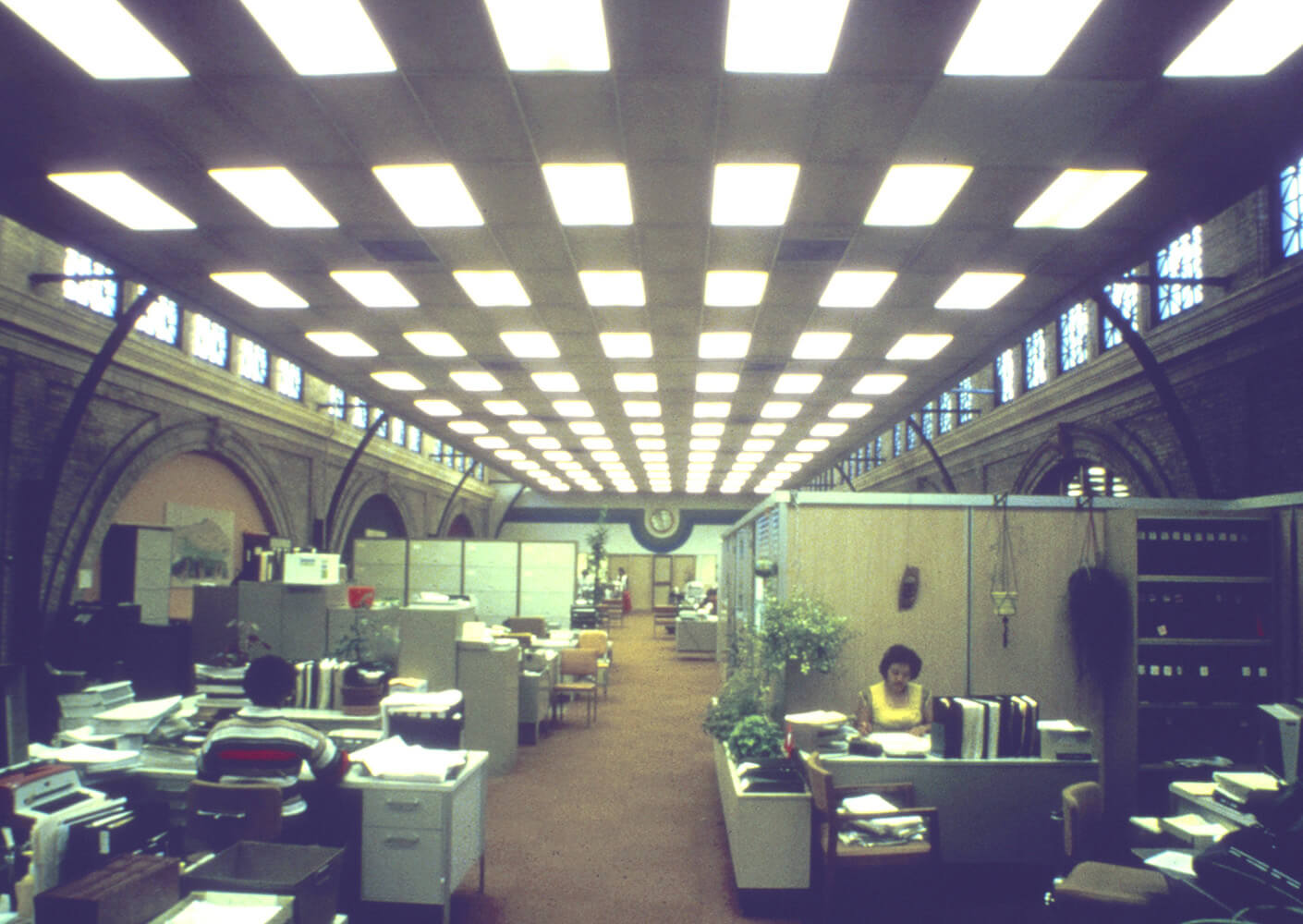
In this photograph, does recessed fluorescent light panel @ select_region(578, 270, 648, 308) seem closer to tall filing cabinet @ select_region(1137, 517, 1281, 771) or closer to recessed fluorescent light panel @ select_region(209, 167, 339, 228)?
recessed fluorescent light panel @ select_region(209, 167, 339, 228)

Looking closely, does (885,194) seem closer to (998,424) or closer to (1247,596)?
(1247,596)

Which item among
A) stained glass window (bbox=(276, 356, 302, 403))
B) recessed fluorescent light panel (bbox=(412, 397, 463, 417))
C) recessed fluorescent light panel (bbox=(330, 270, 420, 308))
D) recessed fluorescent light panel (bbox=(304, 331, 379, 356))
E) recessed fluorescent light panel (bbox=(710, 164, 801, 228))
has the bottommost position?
recessed fluorescent light panel (bbox=(412, 397, 463, 417))

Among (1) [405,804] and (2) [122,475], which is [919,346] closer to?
(1) [405,804]

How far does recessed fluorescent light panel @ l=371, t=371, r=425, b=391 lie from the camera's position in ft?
34.2

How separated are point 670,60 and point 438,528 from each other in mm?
19544

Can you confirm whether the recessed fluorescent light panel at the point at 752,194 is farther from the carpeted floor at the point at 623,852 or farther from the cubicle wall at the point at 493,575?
the cubicle wall at the point at 493,575

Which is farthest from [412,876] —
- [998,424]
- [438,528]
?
[438,528]

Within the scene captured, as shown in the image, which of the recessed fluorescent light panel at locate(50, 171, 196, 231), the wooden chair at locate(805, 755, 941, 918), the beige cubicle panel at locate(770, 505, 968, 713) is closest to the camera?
the wooden chair at locate(805, 755, 941, 918)

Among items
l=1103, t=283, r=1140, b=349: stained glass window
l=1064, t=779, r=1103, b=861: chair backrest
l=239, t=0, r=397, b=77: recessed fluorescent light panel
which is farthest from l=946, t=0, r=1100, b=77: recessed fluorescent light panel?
l=1103, t=283, r=1140, b=349: stained glass window

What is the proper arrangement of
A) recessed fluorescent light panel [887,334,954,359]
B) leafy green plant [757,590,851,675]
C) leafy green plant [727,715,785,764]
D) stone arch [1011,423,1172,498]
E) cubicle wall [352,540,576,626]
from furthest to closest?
cubicle wall [352,540,576,626] < stone arch [1011,423,1172,498] < recessed fluorescent light panel [887,334,954,359] < leafy green plant [757,590,851,675] < leafy green plant [727,715,785,764]

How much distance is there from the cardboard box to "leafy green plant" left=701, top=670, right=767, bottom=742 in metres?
2.63

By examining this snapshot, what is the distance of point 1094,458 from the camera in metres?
10.1

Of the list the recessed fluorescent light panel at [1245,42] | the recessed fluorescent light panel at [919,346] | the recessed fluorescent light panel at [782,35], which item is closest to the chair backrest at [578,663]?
the recessed fluorescent light panel at [919,346]

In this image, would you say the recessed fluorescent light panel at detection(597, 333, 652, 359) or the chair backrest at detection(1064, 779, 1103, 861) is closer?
the chair backrest at detection(1064, 779, 1103, 861)
